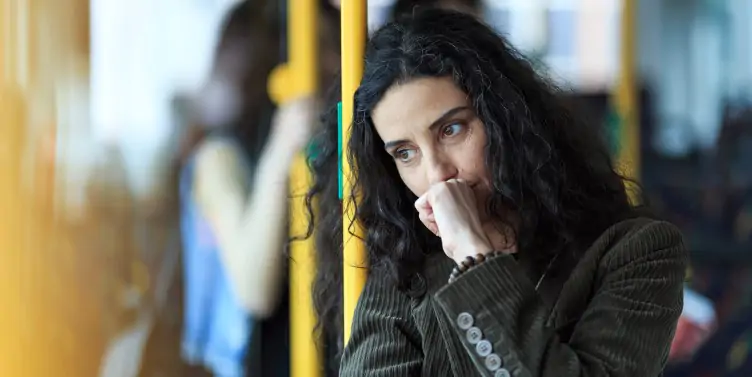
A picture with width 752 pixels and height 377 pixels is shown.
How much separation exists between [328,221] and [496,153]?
0.97 feet

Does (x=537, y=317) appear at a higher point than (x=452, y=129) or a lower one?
lower

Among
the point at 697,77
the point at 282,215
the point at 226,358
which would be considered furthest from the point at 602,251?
the point at 697,77

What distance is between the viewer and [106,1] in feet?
5.37

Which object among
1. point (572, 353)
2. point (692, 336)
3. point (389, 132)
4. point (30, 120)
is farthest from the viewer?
point (692, 336)

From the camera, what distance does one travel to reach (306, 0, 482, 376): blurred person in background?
102 cm

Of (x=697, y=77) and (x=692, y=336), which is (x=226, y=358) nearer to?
(x=692, y=336)

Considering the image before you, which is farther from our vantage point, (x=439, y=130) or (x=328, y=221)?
(x=328, y=221)

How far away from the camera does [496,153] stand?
804mm

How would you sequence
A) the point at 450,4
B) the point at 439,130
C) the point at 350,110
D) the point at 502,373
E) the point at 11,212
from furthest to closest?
the point at 450,4 < the point at 11,212 < the point at 350,110 < the point at 439,130 < the point at 502,373

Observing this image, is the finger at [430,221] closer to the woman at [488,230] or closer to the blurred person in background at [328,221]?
the woman at [488,230]

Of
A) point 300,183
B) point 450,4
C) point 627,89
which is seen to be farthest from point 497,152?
point 627,89

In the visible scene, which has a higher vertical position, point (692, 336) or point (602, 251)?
point (602, 251)

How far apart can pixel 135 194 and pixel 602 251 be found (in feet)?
3.59

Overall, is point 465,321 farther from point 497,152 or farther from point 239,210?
point 239,210
